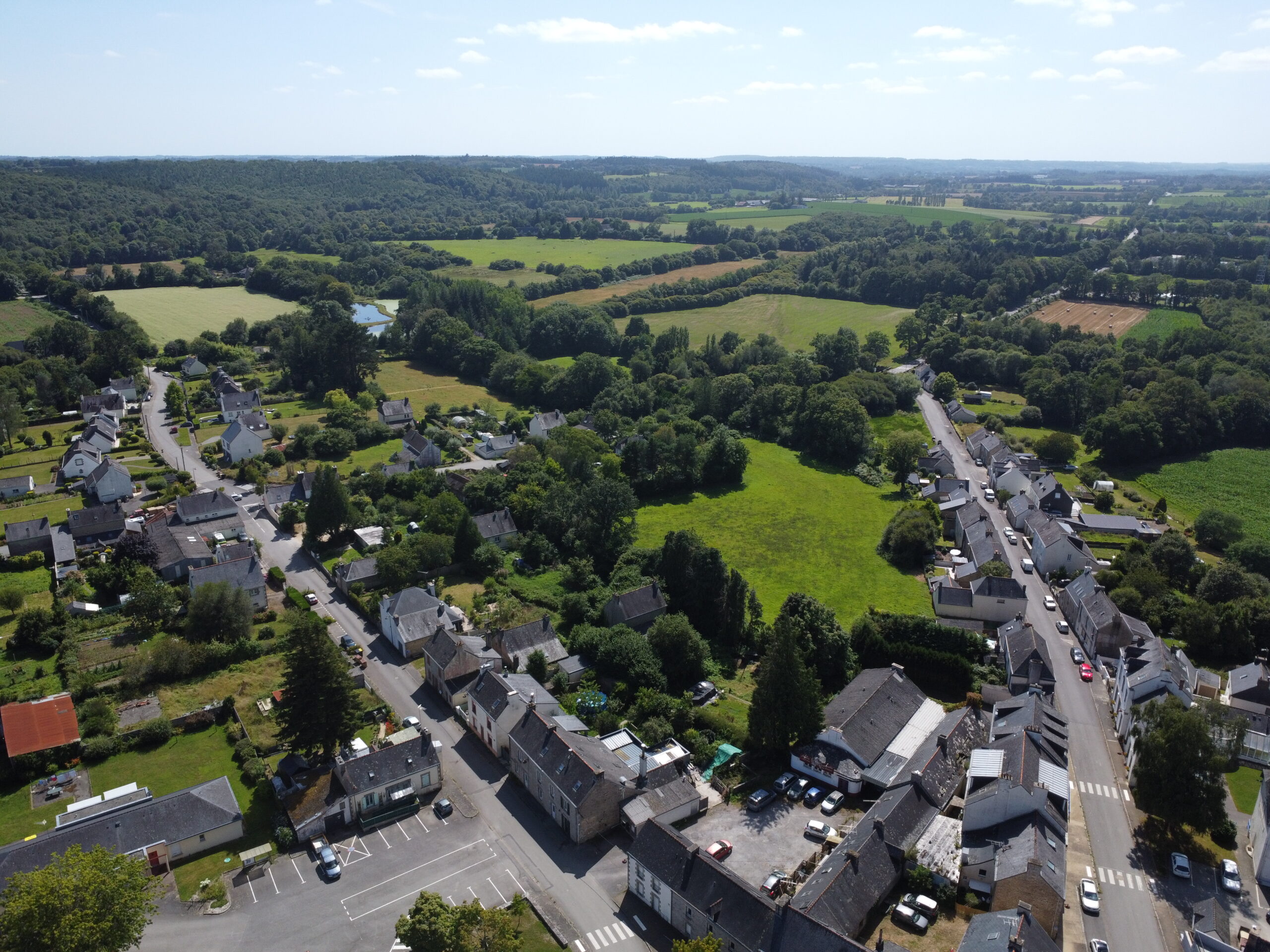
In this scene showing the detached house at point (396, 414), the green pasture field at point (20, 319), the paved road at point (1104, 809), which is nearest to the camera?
the paved road at point (1104, 809)

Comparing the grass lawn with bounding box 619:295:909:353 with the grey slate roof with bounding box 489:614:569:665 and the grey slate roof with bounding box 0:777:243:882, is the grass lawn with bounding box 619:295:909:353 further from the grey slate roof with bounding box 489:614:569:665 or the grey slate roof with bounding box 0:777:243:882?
the grey slate roof with bounding box 0:777:243:882

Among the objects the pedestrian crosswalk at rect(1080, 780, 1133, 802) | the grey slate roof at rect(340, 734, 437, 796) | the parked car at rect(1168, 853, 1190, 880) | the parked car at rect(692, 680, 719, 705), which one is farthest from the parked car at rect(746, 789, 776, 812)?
the parked car at rect(1168, 853, 1190, 880)

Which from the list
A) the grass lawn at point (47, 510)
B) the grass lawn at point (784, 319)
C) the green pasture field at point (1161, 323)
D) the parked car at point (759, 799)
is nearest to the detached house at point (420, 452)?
the grass lawn at point (47, 510)

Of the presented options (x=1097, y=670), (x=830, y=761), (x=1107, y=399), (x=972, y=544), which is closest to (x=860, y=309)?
(x=1107, y=399)

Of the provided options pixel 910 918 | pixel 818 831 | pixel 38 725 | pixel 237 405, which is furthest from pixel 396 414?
pixel 910 918

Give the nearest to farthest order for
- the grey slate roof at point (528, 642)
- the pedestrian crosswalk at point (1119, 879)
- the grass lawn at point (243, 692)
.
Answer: the pedestrian crosswalk at point (1119, 879) < the grass lawn at point (243, 692) < the grey slate roof at point (528, 642)

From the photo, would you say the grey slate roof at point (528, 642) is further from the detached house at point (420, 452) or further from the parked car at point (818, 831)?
the detached house at point (420, 452)

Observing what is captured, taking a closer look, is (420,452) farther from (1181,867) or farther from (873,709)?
(1181,867)
